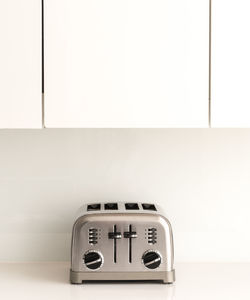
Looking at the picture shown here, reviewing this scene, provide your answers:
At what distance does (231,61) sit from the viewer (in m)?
1.86

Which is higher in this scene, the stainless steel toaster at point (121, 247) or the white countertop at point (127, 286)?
the stainless steel toaster at point (121, 247)

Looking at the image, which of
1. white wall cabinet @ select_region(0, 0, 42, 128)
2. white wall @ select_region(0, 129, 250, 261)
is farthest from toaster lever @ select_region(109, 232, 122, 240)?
white wall cabinet @ select_region(0, 0, 42, 128)

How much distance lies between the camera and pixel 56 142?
227 centimetres

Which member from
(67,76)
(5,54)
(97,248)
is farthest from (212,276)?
(5,54)

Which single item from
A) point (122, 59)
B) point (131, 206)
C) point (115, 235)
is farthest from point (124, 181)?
point (122, 59)

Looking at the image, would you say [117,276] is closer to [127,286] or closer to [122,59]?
[127,286]

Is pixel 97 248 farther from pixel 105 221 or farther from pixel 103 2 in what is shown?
pixel 103 2

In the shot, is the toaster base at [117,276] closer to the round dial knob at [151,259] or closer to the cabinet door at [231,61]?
the round dial knob at [151,259]

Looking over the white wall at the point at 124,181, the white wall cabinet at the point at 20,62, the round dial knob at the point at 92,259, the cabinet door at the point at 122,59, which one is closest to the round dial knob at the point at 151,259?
the round dial knob at the point at 92,259

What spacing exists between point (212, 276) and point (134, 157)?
1.61 feet

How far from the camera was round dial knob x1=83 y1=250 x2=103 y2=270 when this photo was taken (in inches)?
78.8

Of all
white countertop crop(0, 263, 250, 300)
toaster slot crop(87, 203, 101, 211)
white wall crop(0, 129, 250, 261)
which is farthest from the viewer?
white wall crop(0, 129, 250, 261)

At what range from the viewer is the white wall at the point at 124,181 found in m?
2.27

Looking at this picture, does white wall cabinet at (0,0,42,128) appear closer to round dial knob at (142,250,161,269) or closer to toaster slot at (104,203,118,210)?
toaster slot at (104,203,118,210)
